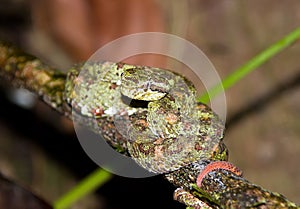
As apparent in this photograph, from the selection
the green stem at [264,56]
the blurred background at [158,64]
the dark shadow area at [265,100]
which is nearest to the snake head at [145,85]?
the green stem at [264,56]

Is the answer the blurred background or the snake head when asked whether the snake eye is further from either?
the blurred background

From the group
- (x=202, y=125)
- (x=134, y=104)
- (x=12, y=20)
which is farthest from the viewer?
(x=12, y=20)

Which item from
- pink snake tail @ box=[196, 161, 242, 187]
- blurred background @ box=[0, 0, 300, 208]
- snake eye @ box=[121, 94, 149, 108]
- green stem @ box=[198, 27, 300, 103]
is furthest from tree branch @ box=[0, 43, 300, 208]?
blurred background @ box=[0, 0, 300, 208]

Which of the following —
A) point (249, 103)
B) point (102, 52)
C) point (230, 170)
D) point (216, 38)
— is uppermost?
point (216, 38)

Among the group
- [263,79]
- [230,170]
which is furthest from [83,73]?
[263,79]

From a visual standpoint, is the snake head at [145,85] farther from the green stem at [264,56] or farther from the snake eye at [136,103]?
the green stem at [264,56]

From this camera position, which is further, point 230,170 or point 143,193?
point 143,193

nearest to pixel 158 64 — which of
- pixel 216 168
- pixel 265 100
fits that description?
pixel 265 100

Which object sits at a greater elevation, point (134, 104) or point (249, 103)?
point (249, 103)

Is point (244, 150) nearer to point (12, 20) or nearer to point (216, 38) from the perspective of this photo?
point (216, 38)
